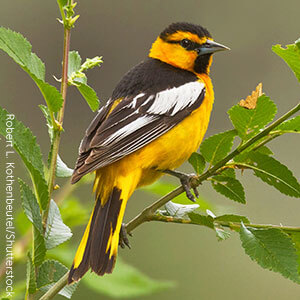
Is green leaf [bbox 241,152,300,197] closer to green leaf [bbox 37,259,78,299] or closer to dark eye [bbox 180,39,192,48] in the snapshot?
green leaf [bbox 37,259,78,299]

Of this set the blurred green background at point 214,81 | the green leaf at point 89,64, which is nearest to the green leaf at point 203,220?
the green leaf at point 89,64

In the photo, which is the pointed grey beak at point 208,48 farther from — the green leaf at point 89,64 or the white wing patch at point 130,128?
the green leaf at point 89,64

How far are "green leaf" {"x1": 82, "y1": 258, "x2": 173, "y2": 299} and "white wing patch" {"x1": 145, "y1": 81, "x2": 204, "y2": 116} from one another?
32.3 inches

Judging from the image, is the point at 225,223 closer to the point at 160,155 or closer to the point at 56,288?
the point at 56,288

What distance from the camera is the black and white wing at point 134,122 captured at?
2.40 meters

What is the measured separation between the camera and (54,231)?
5.23 ft

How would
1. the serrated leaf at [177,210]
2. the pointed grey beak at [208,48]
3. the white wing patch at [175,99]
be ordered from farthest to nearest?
the pointed grey beak at [208,48], the white wing patch at [175,99], the serrated leaf at [177,210]

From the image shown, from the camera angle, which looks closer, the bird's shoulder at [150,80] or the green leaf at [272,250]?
the green leaf at [272,250]

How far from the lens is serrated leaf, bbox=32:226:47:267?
1.50 metres

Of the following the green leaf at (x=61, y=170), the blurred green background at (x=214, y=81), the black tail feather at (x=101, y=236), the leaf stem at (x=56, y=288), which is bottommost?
the blurred green background at (x=214, y=81)

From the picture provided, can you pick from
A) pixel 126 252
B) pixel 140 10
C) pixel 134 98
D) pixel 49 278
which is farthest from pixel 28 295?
pixel 140 10

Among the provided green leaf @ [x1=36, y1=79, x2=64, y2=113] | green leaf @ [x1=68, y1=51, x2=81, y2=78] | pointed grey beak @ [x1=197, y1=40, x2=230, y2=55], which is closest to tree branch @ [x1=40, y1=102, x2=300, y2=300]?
green leaf @ [x1=36, y1=79, x2=64, y2=113]

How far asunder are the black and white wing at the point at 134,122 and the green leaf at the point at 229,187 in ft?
1.71

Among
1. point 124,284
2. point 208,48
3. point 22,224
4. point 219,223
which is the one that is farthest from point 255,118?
point 208,48
